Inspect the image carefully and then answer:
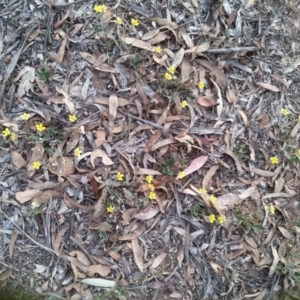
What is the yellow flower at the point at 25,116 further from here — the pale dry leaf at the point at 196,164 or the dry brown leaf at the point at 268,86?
the dry brown leaf at the point at 268,86

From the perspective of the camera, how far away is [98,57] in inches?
82.7

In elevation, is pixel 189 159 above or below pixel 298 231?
above

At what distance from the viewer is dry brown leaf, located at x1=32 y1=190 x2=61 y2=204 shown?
81.4 inches

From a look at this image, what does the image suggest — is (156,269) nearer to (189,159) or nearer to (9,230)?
(189,159)

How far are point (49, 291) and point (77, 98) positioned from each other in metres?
0.83

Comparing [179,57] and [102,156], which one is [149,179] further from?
[179,57]

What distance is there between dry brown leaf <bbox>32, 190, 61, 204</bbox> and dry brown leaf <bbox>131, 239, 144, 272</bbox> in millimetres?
387

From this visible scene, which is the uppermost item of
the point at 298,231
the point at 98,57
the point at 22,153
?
the point at 98,57

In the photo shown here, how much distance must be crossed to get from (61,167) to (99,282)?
512 millimetres

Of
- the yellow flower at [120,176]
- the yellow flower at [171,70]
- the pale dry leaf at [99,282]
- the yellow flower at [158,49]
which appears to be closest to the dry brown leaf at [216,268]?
the pale dry leaf at [99,282]

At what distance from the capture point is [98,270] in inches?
82.0

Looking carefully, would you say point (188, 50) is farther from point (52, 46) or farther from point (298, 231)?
point (298, 231)

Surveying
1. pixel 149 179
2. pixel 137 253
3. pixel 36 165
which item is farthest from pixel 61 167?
pixel 137 253

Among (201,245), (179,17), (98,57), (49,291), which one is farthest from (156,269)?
(179,17)
